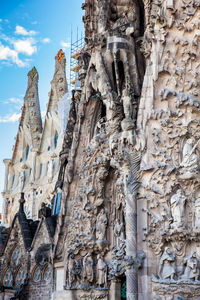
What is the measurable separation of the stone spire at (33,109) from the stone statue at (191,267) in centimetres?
1290

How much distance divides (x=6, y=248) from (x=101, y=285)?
4.67m

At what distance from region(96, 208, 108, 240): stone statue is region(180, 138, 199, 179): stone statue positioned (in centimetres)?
255

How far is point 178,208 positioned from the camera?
8203mm

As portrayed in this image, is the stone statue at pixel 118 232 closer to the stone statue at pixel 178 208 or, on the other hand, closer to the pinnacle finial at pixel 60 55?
the stone statue at pixel 178 208

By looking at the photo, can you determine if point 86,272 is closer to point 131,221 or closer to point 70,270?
point 70,270

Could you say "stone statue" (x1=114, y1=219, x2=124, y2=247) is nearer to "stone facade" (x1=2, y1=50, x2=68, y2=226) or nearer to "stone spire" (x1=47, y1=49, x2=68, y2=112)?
"stone facade" (x1=2, y1=50, x2=68, y2=226)

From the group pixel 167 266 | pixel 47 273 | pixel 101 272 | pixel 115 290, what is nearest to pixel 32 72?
pixel 47 273

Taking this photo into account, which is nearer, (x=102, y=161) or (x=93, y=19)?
(x=102, y=161)

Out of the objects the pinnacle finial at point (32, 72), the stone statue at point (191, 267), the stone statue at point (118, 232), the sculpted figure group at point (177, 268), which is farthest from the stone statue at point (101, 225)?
the pinnacle finial at point (32, 72)

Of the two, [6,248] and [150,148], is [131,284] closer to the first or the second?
[150,148]

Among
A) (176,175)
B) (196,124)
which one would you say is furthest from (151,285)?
(196,124)

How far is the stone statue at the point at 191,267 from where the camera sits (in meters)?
7.91

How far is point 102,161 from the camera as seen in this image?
33.4 feet

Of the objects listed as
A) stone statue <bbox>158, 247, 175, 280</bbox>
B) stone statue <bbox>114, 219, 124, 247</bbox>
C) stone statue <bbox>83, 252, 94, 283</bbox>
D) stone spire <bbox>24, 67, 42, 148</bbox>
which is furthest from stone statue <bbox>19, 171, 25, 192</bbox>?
stone statue <bbox>158, 247, 175, 280</bbox>
